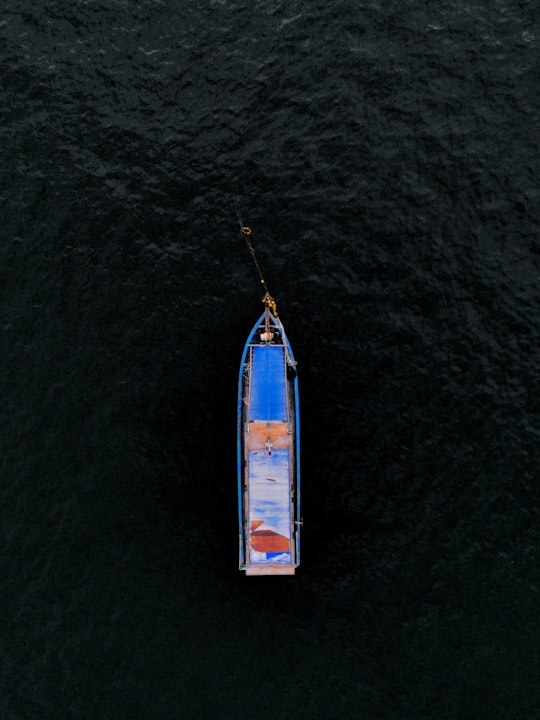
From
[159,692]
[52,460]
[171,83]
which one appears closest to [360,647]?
[159,692]

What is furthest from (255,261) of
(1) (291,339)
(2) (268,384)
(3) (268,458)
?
(3) (268,458)

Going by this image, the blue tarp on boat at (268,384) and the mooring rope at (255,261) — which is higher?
the mooring rope at (255,261)

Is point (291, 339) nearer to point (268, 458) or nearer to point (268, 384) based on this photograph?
point (268, 384)

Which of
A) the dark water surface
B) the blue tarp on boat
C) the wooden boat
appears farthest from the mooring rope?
the blue tarp on boat

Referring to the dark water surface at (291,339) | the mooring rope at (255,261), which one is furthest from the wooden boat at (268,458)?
the mooring rope at (255,261)

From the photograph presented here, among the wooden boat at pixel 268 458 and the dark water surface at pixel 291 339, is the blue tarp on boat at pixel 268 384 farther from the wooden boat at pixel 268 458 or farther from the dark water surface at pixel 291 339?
the dark water surface at pixel 291 339

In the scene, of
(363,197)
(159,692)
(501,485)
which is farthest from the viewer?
(363,197)

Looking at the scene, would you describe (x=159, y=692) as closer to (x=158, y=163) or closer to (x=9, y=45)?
(x=158, y=163)
